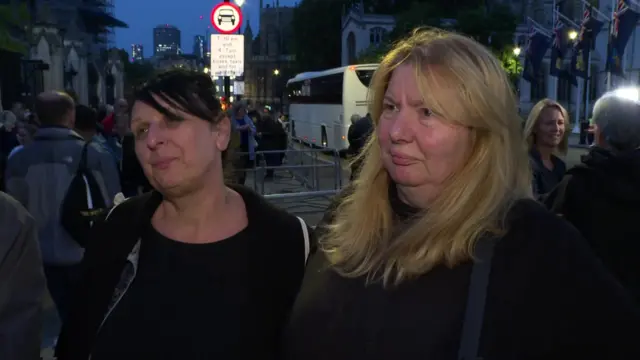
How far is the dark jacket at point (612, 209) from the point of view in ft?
11.4

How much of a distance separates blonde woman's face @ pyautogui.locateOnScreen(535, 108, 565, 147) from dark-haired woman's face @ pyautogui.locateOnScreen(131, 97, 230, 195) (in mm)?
3848

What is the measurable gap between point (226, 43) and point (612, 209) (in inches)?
325

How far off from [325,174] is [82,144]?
32.2 ft

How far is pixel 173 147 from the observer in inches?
87.1

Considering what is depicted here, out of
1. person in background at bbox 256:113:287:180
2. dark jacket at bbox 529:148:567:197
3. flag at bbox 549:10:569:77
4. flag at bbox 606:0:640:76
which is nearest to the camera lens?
dark jacket at bbox 529:148:567:197

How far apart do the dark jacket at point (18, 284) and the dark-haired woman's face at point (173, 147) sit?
1.47 ft

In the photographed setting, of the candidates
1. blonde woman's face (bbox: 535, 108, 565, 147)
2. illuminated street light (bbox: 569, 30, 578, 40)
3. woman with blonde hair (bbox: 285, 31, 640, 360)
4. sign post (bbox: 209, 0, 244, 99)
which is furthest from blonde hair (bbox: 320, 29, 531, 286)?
illuminated street light (bbox: 569, 30, 578, 40)

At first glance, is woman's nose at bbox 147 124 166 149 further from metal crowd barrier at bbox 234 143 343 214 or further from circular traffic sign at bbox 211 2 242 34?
circular traffic sign at bbox 211 2 242 34

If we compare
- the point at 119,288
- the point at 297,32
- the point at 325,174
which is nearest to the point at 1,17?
the point at 325,174

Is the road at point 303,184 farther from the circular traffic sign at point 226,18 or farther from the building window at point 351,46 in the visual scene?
the building window at point 351,46

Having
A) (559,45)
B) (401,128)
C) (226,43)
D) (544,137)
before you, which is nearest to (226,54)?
(226,43)

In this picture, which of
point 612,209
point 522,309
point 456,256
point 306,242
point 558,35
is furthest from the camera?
point 558,35

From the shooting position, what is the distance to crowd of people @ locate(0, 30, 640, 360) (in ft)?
5.42

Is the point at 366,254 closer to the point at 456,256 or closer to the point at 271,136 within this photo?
the point at 456,256
